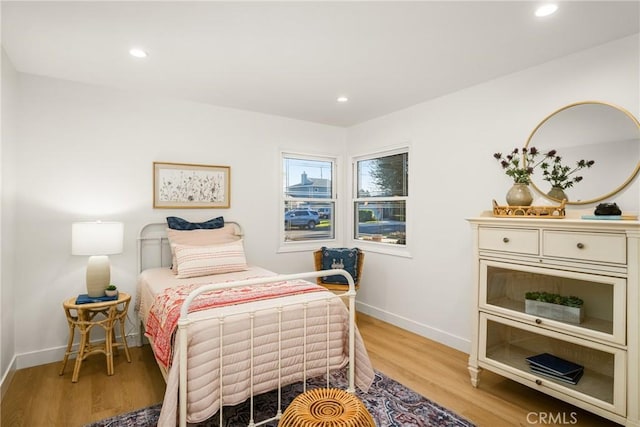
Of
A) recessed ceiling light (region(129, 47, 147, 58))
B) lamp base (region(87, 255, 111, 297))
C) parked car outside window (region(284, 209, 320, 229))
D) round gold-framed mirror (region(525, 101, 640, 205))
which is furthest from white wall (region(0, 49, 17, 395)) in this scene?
round gold-framed mirror (region(525, 101, 640, 205))

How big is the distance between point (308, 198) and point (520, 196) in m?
2.66

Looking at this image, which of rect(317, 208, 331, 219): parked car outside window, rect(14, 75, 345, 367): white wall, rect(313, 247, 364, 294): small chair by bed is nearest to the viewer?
rect(14, 75, 345, 367): white wall

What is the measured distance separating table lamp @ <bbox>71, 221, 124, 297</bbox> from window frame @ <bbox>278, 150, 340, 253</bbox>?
1.86 m

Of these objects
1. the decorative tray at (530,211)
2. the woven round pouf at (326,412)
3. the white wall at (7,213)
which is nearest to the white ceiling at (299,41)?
the white wall at (7,213)

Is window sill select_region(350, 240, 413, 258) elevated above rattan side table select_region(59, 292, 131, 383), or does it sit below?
above

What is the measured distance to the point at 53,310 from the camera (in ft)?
10.1

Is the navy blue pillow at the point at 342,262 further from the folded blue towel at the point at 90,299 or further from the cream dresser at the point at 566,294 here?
the folded blue towel at the point at 90,299

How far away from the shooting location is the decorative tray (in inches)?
91.0

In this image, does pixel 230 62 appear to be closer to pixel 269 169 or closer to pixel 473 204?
pixel 269 169

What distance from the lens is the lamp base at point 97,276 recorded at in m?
2.85

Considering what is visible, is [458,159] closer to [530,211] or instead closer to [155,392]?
[530,211]

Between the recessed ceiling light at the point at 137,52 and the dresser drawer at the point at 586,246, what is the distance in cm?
307

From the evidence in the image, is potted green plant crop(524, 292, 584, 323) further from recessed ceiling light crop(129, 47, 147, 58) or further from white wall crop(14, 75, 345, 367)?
recessed ceiling light crop(129, 47, 147, 58)

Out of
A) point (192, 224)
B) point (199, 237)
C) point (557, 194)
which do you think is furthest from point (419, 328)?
point (192, 224)
